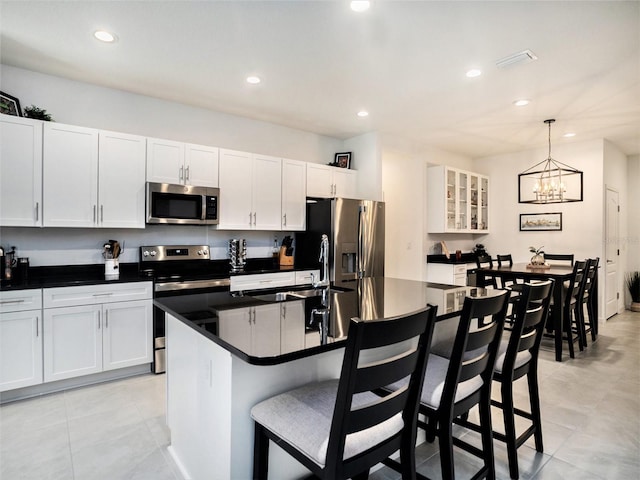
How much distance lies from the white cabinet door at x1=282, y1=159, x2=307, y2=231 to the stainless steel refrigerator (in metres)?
0.11

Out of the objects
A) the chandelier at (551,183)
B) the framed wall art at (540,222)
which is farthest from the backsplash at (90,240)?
the framed wall art at (540,222)

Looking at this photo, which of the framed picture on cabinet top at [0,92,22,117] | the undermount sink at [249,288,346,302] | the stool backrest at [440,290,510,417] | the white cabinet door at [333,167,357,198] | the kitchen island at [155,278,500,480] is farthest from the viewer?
the white cabinet door at [333,167,357,198]

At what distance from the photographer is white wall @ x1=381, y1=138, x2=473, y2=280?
575 cm

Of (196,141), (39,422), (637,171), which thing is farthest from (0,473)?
(637,171)

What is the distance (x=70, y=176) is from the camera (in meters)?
3.10

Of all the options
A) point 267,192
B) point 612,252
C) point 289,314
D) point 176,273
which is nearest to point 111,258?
point 176,273

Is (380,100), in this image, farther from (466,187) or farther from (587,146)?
(587,146)

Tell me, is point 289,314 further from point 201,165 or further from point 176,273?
point 201,165

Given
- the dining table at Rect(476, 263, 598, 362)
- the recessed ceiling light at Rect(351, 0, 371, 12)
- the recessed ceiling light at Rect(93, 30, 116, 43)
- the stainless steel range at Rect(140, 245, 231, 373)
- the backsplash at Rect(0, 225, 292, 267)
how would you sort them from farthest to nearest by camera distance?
the dining table at Rect(476, 263, 598, 362), the stainless steel range at Rect(140, 245, 231, 373), the backsplash at Rect(0, 225, 292, 267), the recessed ceiling light at Rect(93, 30, 116, 43), the recessed ceiling light at Rect(351, 0, 371, 12)

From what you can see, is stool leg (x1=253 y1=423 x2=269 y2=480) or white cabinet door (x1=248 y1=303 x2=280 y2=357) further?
stool leg (x1=253 y1=423 x2=269 y2=480)

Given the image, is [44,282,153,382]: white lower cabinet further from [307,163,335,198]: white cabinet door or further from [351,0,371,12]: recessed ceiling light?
[351,0,371,12]: recessed ceiling light

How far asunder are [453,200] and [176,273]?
439cm

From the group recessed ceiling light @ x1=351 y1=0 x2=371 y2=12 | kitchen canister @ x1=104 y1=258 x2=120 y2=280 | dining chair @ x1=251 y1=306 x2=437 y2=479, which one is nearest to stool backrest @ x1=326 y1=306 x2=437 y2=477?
dining chair @ x1=251 y1=306 x2=437 y2=479

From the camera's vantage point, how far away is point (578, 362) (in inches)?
142
